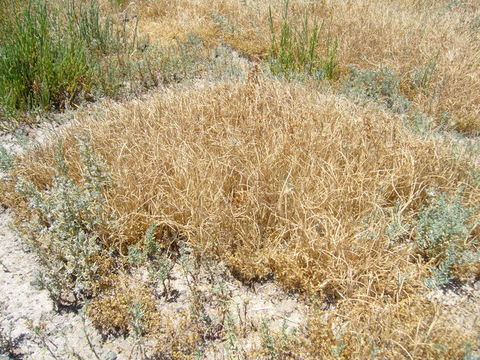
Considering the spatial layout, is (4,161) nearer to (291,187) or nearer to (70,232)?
(70,232)

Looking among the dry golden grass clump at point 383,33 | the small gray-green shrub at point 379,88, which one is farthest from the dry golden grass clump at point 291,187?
the dry golden grass clump at point 383,33

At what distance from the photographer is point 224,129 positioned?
139 inches

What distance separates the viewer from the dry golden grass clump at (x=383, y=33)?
4.52 metres

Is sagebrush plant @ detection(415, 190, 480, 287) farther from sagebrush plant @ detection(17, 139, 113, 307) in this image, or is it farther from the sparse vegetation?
sagebrush plant @ detection(17, 139, 113, 307)

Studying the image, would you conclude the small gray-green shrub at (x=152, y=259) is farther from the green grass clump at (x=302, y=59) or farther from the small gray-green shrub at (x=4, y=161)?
the green grass clump at (x=302, y=59)

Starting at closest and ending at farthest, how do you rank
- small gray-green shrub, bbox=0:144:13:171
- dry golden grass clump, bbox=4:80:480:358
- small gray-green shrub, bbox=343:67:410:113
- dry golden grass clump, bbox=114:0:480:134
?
dry golden grass clump, bbox=4:80:480:358, small gray-green shrub, bbox=0:144:13:171, small gray-green shrub, bbox=343:67:410:113, dry golden grass clump, bbox=114:0:480:134

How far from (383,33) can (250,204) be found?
13.1 feet

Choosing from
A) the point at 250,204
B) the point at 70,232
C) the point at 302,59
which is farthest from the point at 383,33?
the point at 70,232

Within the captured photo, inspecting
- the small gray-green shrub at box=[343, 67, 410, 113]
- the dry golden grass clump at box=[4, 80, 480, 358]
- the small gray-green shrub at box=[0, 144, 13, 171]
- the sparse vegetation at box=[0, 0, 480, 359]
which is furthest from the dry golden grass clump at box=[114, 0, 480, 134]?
the small gray-green shrub at box=[0, 144, 13, 171]

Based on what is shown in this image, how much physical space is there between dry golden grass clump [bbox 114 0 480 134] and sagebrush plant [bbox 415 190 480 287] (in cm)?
163

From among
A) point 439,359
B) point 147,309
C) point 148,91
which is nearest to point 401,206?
point 439,359

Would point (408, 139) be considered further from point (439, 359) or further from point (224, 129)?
point (439, 359)

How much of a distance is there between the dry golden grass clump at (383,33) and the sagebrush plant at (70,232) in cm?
334

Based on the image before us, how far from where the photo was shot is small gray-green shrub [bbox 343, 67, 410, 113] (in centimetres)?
432
